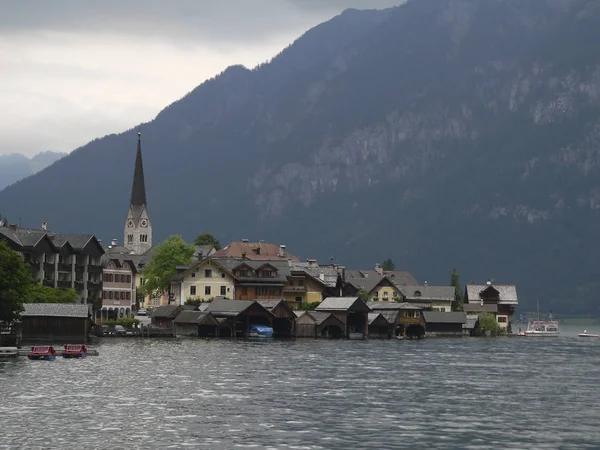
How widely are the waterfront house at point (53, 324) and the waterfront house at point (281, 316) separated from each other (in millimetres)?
39590

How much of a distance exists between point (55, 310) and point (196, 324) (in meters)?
36.7

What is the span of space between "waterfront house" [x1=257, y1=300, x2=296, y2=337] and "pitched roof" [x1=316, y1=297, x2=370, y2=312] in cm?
547

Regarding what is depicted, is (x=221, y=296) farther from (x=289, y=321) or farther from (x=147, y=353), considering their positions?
(x=147, y=353)

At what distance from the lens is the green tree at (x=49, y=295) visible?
160525 mm

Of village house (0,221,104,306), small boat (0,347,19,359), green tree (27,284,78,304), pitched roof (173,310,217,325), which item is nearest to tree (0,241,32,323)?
small boat (0,347,19,359)

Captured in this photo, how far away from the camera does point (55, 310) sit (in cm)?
14775

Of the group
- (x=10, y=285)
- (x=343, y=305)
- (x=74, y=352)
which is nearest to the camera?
(x=74, y=352)

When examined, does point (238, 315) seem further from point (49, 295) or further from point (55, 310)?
point (55, 310)

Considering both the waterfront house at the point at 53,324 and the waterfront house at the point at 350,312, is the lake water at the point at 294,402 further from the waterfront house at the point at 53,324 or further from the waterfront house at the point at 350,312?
the waterfront house at the point at 350,312

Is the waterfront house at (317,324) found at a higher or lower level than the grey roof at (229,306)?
lower

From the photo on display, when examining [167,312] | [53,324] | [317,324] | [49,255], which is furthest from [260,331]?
[53,324]

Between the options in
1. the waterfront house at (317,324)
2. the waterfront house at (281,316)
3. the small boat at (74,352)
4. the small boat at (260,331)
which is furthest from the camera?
the waterfront house at (317,324)

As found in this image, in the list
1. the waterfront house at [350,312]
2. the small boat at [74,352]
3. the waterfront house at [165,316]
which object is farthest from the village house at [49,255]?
the small boat at [74,352]

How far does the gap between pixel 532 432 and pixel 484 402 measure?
1483 centimetres
